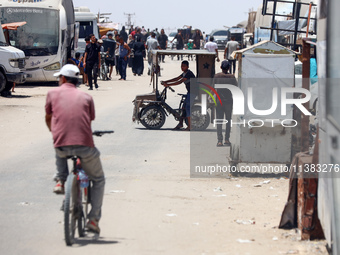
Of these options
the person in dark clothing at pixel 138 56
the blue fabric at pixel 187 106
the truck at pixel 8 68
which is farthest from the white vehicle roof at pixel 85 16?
the blue fabric at pixel 187 106

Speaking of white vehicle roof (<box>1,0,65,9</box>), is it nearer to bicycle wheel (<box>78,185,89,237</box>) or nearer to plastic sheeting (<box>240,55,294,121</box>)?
plastic sheeting (<box>240,55,294,121</box>)

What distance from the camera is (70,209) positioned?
21.7 ft

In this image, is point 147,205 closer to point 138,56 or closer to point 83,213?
point 83,213

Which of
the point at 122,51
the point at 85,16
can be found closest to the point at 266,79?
the point at 122,51

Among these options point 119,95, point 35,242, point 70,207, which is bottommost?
point 119,95

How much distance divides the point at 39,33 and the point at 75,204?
2221 cm

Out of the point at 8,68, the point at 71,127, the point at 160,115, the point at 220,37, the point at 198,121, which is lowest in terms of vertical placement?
the point at 220,37

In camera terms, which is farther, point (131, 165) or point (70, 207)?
point (131, 165)

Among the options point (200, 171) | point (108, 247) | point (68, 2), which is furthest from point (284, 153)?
point (68, 2)

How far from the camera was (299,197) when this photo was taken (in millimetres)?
7520

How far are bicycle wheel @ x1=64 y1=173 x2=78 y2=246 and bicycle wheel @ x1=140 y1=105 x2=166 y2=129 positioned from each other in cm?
969

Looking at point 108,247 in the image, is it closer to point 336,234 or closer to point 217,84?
point 336,234

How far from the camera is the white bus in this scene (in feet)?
90.5

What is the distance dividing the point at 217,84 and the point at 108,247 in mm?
7582
